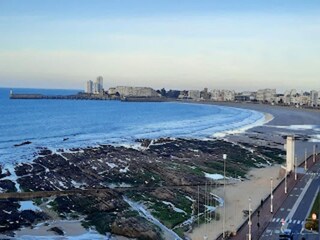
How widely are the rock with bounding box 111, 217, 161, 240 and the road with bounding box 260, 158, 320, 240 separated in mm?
5851

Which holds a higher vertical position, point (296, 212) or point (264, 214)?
point (296, 212)

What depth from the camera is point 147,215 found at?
1232 inches

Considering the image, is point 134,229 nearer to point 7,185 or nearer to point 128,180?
point 128,180

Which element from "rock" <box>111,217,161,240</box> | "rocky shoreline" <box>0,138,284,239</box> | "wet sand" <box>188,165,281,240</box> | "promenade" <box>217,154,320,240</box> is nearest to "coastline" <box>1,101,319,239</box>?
"wet sand" <box>188,165,281,240</box>

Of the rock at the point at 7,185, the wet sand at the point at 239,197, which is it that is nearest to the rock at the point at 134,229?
the wet sand at the point at 239,197

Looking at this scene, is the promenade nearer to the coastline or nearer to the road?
the road

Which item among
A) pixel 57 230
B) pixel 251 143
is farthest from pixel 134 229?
pixel 251 143

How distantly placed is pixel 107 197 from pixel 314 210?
534 inches

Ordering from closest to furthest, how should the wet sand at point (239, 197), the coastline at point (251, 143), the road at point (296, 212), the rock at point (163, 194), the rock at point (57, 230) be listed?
the road at point (296, 212) < the rock at point (57, 230) < the wet sand at point (239, 197) < the coastline at point (251, 143) < the rock at point (163, 194)

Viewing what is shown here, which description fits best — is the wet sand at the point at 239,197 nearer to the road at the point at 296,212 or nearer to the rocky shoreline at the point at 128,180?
the rocky shoreline at the point at 128,180

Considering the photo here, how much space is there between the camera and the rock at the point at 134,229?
2728cm

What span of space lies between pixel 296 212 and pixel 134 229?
398 inches

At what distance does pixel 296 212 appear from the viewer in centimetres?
3102

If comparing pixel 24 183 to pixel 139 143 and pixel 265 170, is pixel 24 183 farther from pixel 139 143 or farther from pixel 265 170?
pixel 139 143
